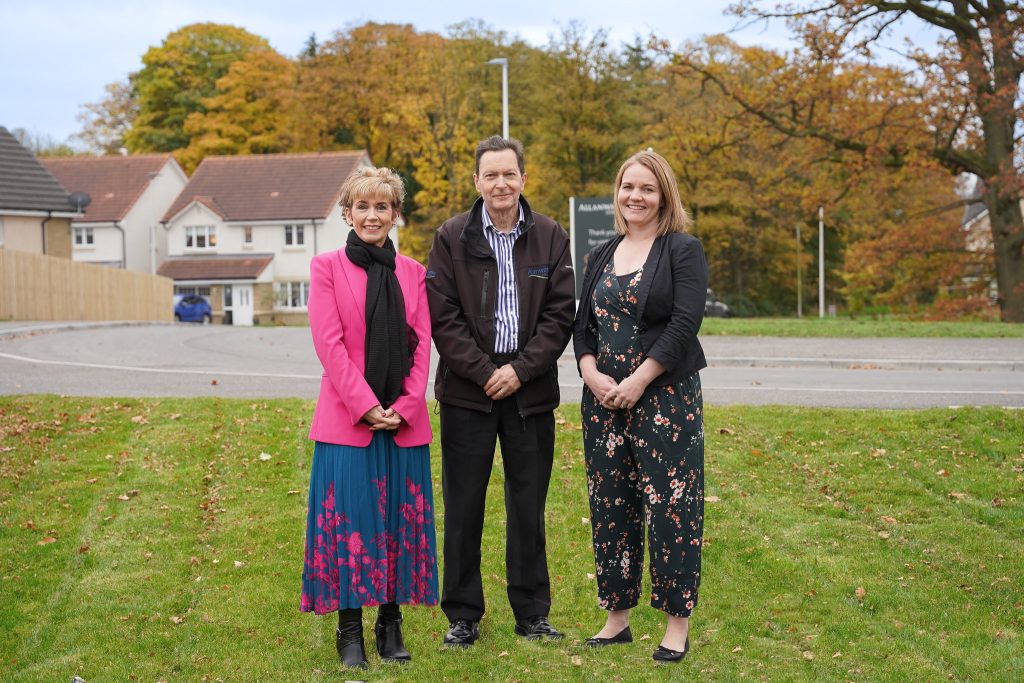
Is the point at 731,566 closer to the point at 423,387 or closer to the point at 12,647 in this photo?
the point at 423,387

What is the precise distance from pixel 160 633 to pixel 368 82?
5748cm

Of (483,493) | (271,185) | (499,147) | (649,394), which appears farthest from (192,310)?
(649,394)

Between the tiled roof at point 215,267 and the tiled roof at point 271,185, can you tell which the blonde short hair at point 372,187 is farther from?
the tiled roof at point 215,267

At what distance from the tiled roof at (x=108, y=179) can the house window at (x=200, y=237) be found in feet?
12.0

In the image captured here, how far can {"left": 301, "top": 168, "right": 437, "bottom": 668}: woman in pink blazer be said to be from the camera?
5277 mm

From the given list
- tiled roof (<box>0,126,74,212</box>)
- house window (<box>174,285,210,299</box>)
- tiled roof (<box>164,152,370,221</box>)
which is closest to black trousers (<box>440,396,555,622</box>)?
tiled roof (<box>0,126,74,212</box>)

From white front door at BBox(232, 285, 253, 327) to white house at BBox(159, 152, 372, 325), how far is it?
52 millimetres

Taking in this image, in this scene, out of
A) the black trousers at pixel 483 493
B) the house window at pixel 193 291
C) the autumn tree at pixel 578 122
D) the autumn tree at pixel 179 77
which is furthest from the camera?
the autumn tree at pixel 179 77

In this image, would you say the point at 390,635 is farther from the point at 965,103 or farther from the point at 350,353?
the point at 965,103

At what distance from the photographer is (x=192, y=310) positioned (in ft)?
169

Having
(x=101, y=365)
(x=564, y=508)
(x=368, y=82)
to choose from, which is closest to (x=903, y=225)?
(x=101, y=365)

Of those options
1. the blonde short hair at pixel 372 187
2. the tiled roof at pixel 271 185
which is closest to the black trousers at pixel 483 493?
the blonde short hair at pixel 372 187

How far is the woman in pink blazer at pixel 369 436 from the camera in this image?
5.28m

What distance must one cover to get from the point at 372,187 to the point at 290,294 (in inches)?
2076
